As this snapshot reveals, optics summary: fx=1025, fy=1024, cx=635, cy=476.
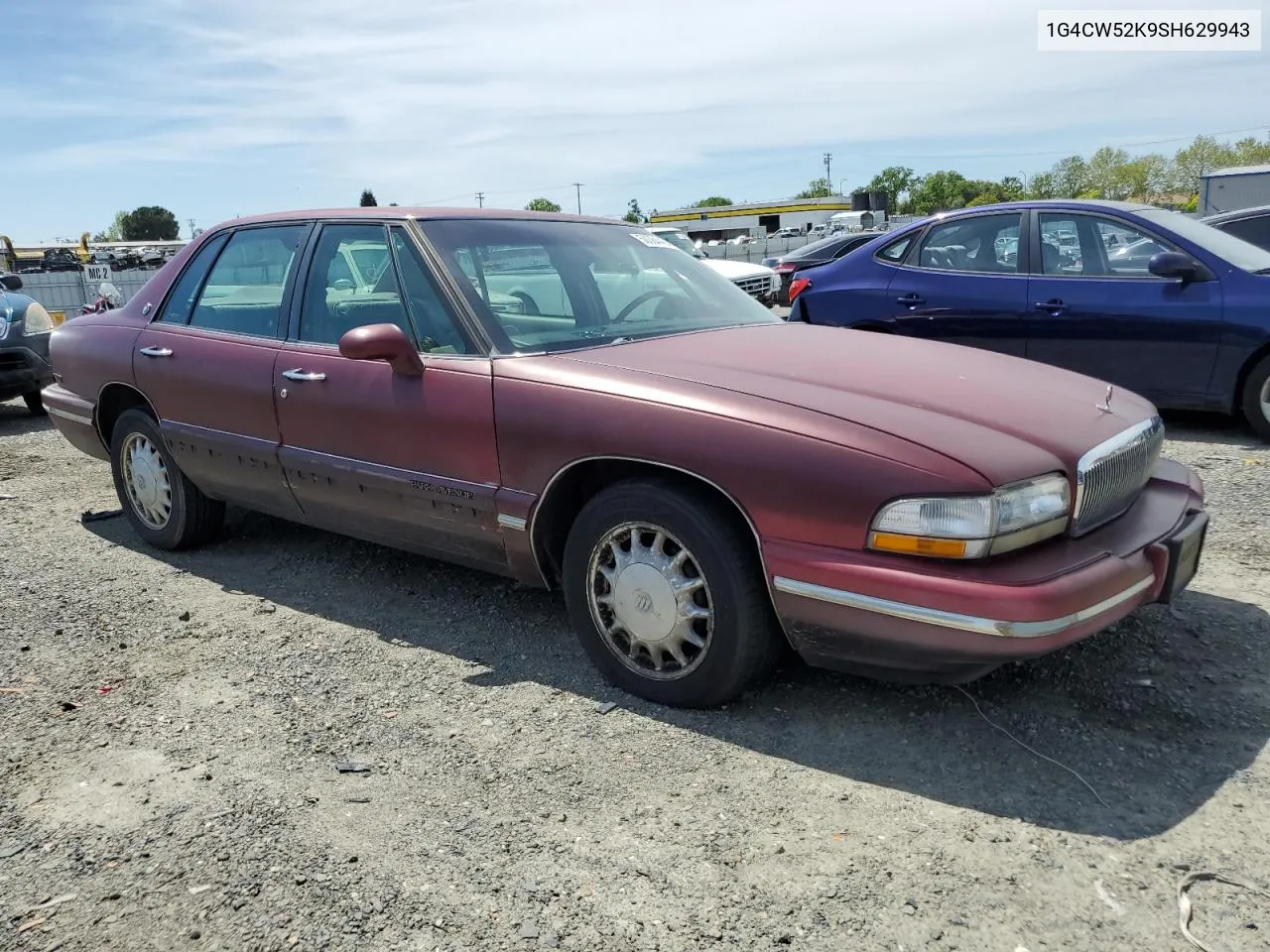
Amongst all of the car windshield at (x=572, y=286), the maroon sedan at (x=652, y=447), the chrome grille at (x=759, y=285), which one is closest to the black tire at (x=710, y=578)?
the maroon sedan at (x=652, y=447)

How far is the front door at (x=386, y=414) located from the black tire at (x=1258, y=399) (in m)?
4.99

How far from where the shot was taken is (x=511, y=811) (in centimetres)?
269

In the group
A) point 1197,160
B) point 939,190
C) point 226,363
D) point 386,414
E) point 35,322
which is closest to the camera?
point 386,414

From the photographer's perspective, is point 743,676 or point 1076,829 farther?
point 743,676

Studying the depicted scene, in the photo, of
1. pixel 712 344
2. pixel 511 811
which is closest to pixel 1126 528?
pixel 712 344

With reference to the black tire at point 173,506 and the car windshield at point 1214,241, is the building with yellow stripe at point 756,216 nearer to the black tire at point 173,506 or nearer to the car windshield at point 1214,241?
the car windshield at point 1214,241

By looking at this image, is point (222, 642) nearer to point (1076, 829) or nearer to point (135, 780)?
point (135, 780)

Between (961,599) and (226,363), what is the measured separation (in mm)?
3218

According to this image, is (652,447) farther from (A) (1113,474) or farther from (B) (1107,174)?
(B) (1107,174)

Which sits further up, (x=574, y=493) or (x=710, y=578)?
(x=574, y=493)

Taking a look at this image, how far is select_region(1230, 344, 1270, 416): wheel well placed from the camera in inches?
241

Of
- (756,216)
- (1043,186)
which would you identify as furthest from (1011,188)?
(756,216)

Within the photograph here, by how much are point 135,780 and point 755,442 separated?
6.57ft

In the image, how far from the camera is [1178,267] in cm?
621
